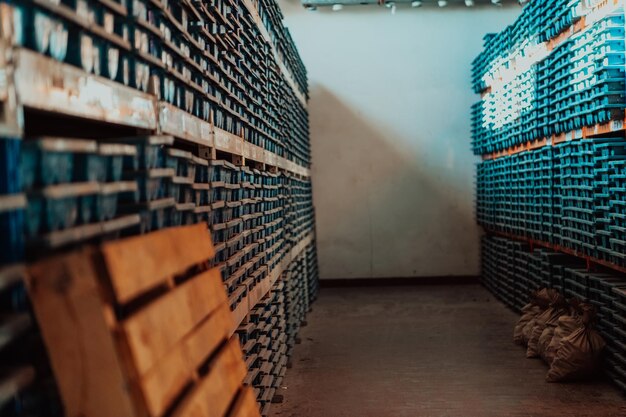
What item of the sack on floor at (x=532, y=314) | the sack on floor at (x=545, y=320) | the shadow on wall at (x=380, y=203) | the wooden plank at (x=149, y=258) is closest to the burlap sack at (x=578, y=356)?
the sack on floor at (x=545, y=320)

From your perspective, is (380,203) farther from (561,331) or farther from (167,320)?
(167,320)

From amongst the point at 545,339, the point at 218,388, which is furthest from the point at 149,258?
the point at 545,339

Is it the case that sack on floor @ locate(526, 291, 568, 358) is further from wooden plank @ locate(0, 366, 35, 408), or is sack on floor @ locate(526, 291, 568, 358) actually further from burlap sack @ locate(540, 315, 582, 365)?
wooden plank @ locate(0, 366, 35, 408)

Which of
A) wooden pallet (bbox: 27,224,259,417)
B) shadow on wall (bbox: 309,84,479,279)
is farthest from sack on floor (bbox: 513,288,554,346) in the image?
wooden pallet (bbox: 27,224,259,417)

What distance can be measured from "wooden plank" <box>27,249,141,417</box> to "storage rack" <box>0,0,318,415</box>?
0.05 meters

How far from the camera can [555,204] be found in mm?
6465

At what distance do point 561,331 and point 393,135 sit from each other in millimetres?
6065

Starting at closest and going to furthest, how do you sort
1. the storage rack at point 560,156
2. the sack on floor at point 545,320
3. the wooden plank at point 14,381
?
the wooden plank at point 14,381 → the storage rack at point 560,156 → the sack on floor at point 545,320

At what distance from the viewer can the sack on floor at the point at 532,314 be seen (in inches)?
246

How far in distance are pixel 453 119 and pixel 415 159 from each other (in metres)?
0.95

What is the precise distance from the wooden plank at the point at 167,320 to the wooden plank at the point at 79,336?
6 centimetres

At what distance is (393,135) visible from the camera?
10.9 meters

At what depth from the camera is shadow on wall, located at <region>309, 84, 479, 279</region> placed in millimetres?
10898

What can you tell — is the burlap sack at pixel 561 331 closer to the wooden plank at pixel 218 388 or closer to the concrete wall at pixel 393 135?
the wooden plank at pixel 218 388
